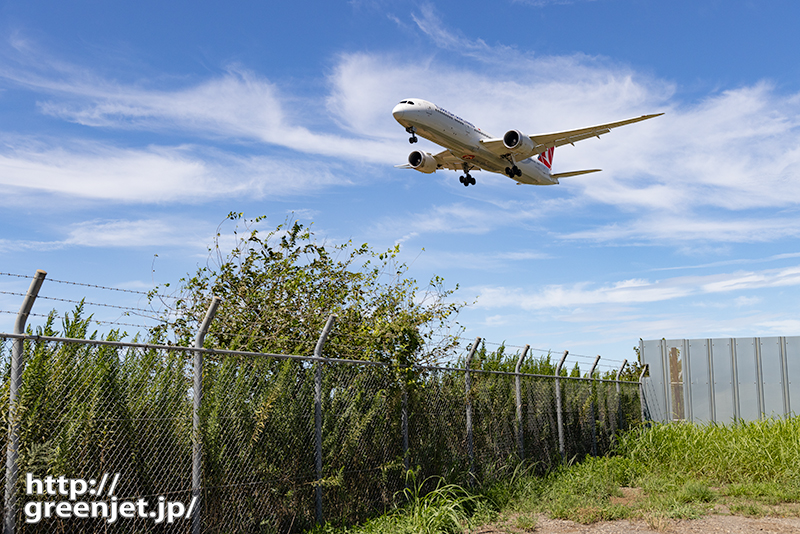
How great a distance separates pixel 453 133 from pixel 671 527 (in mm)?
14894

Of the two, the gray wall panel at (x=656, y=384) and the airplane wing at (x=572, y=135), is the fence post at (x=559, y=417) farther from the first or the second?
the airplane wing at (x=572, y=135)

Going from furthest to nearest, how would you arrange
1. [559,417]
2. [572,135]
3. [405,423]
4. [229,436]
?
[572,135] → [559,417] → [405,423] → [229,436]

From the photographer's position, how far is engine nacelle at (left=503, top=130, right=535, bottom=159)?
70.3 feet

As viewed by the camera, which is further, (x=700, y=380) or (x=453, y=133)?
(x=453, y=133)

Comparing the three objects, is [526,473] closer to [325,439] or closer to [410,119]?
[325,439]

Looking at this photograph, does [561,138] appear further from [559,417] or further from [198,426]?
[198,426]

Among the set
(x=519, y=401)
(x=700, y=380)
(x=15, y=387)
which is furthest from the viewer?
(x=700, y=380)

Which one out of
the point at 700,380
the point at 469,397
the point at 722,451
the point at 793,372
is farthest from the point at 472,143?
the point at 469,397

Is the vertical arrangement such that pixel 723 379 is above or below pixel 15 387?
below

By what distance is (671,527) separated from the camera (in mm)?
8117

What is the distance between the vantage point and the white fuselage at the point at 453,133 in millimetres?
19922

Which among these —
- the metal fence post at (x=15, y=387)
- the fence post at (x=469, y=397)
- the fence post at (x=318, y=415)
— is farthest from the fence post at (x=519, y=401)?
the metal fence post at (x=15, y=387)

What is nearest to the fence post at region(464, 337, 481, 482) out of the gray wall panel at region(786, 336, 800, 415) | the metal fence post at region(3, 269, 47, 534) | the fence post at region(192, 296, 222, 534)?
the fence post at region(192, 296, 222, 534)

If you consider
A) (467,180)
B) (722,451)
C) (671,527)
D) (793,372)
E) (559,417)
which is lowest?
(671,527)
